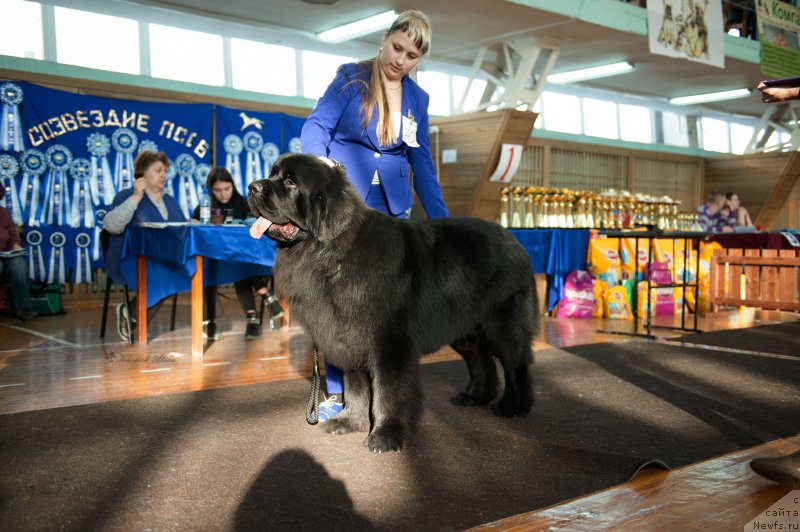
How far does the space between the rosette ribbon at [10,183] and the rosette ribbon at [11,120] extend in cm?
13

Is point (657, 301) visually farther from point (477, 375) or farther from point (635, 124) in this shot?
point (635, 124)

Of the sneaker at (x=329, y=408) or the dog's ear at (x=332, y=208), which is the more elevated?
the dog's ear at (x=332, y=208)

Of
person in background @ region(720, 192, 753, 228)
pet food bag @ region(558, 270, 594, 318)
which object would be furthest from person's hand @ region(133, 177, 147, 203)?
person in background @ region(720, 192, 753, 228)

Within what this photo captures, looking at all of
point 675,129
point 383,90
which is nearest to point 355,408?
point 383,90

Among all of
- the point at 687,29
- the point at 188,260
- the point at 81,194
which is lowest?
the point at 188,260

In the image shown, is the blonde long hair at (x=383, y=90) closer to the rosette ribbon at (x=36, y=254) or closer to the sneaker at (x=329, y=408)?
the sneaker at (x=329, y=408)

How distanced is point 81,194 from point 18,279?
4.30 feet

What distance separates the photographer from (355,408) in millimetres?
2592

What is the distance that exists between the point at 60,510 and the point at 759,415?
2.68m

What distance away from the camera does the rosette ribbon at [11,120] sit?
6.86 metres

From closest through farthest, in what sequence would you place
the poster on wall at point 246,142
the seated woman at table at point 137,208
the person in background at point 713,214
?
the seated woman at table at point 137,208 < the poster on wall at point 246,142 < the person in background at point 713,214

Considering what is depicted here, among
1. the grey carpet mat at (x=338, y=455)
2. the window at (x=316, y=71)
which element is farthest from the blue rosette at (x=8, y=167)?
the grey carpet mat at (x=338, y=455)

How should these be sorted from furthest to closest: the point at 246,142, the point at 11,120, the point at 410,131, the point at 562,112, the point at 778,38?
the point at 562,112, the point at 778,38, the point at 246,142, the point at 11,120, the point at 410,131

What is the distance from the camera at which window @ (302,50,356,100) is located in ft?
32.4
